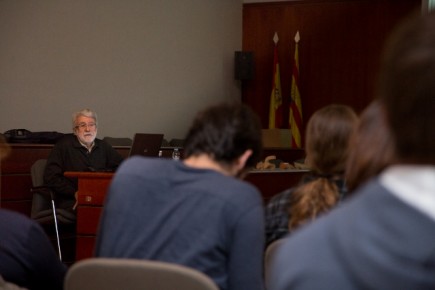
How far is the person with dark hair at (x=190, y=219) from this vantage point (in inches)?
62.6

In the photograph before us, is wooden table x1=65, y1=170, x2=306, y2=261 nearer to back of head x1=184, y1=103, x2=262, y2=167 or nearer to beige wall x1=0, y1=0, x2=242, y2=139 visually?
back of head x1=184, y1=103, x2=262, y2=167

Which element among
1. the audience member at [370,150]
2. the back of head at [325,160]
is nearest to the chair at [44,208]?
the back of head at [325,160]

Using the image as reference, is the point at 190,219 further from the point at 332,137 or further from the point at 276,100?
the point at 276,100

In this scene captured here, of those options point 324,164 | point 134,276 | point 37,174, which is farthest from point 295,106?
point 134,276

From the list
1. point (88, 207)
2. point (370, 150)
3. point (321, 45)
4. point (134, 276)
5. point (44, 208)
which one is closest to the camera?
point (370, 150)

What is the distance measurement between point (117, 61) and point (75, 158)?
8.64 feet

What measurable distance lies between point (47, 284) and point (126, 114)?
5823 millimetres

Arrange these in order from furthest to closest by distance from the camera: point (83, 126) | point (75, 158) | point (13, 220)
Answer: point (83, 126) → point (75, 158) → point (13, 220)

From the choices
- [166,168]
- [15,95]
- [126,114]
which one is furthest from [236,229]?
[126,114]

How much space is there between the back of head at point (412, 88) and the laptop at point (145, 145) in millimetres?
3995

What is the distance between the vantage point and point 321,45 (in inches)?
343

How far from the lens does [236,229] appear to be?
1.60m

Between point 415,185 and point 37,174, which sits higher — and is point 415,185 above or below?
above

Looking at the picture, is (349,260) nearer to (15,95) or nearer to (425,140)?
(425,140)
